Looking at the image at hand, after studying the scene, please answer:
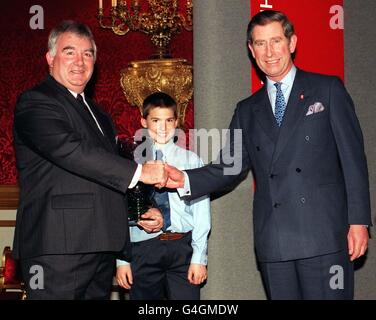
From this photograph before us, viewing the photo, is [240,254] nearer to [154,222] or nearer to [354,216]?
[154,222]

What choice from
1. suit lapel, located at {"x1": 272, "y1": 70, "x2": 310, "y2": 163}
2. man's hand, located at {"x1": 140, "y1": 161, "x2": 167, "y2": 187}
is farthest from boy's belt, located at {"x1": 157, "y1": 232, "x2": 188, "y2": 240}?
suit lapel, located at {"x1": 272, "y1": 70, "x2": 310, "y2": 163}

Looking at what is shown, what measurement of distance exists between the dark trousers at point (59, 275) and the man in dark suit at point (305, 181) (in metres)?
0.72

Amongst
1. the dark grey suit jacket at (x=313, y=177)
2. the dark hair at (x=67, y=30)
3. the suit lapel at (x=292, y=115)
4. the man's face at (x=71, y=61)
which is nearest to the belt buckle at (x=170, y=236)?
the dark grey suit jacket at (x=313, y=177)

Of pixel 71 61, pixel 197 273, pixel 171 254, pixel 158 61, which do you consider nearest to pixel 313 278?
pixel 197 273

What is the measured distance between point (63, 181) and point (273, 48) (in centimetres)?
102

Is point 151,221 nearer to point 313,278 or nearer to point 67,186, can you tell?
point 67,186

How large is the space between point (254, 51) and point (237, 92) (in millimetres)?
464

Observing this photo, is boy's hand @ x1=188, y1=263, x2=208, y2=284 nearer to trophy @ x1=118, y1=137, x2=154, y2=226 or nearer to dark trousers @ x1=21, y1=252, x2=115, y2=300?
trophy @ x1=118, y1=137, x2=154, y2=226

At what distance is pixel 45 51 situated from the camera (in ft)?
18.0

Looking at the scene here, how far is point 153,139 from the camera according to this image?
328 cm

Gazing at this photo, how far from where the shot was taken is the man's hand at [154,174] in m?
2.84

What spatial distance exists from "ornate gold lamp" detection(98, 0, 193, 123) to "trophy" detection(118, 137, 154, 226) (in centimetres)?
230

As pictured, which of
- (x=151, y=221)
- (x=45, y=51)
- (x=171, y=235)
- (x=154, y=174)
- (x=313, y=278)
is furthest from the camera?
(x=45, y=51)

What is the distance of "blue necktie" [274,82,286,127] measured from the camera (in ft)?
9.16
